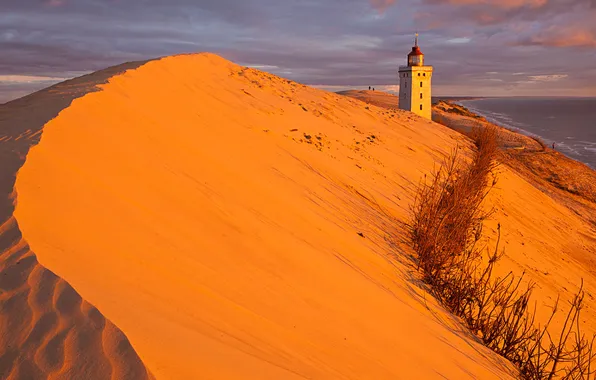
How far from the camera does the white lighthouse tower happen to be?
108ft

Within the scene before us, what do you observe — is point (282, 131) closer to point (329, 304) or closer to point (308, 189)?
point (308, 189)

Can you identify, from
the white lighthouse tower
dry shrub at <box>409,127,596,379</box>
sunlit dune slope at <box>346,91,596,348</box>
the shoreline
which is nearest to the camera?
dry shrub at <box>409,127,596,379</box>

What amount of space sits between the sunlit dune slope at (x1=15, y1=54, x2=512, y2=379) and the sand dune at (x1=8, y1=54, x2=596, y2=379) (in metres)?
0.01

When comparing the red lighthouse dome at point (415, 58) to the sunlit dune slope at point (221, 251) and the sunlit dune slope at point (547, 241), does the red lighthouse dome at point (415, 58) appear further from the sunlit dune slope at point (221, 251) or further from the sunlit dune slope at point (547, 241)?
the sunlit dune slope at point (221, 251)

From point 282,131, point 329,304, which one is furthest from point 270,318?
point 282,131

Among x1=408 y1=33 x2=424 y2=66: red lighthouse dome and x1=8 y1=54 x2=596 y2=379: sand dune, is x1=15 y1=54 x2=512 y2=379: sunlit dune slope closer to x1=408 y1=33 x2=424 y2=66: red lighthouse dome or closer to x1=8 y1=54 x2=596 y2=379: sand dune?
x1=8 y1=54 x2=596 y2=379: sand dune

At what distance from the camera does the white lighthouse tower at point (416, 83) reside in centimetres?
3288

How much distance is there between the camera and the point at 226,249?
3662mm

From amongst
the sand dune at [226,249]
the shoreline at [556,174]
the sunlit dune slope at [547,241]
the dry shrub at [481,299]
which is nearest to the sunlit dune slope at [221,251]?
the sand dune at [226,249]

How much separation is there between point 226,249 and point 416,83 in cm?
3206

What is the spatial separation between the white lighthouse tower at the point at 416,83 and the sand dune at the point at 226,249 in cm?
2670

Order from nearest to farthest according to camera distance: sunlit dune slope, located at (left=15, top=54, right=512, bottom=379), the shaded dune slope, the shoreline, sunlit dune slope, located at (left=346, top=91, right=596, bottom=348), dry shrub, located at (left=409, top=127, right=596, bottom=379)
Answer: the shaded dune slope → sunlit dune slope, located at (left=15, top=54, right=512, bottom=379) → dry shrub, located at (left=409, top=127, right=596, bottom=379) → sunlit dune slope, located at (left=346, top=91, right=596, bottom=348) → the shoreline

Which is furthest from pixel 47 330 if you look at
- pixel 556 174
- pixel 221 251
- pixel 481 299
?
pixel 556 174

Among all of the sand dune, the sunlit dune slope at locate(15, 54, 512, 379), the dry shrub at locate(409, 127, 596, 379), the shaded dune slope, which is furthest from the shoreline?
the shaded dune slope
